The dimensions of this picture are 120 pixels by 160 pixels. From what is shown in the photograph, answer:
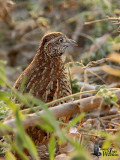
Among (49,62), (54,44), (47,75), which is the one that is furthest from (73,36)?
(47,75)

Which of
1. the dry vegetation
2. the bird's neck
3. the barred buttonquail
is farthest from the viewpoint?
the dry vegetation

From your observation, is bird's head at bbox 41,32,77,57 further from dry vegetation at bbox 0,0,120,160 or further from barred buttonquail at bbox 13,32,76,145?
dry vegetation at bbox 0,0,120,160

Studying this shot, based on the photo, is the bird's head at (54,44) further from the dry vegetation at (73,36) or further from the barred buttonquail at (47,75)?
the dry vegetation at (73,36)

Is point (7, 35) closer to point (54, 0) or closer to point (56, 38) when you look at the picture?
point (54, 0)

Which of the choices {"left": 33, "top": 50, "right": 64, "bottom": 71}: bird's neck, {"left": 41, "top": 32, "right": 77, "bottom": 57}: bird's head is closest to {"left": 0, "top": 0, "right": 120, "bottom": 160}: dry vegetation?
{"left": 41, "top": 32, "right": 77, "bottom": 57}: bird's head

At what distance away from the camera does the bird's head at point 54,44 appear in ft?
12.1

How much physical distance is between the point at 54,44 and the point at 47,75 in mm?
457

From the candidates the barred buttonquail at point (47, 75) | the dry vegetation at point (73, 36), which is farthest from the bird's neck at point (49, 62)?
the dry vegetation at point (73, 36)

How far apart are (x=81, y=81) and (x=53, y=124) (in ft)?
9.54

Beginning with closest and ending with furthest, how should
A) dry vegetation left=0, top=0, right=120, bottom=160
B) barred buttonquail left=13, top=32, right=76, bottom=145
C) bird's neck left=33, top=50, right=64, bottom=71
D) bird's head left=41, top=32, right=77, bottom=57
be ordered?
barred buttonquail left=13, top=32, right=76, bottom=145 → bird's neck left=33, top=50, right=64, bottom=71 → bird's head left=41, top=32, right=77, bottom=57 → dry vegetation left=0, top=0, right=120, bottom=160

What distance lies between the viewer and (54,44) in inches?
146

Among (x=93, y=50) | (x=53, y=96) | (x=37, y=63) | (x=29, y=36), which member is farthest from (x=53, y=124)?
(x=29, y=36)

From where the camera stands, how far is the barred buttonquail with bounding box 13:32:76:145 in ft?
10.5

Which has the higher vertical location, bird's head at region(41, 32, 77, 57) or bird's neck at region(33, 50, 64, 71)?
bird's head at region(41, 32, 77, 57)
